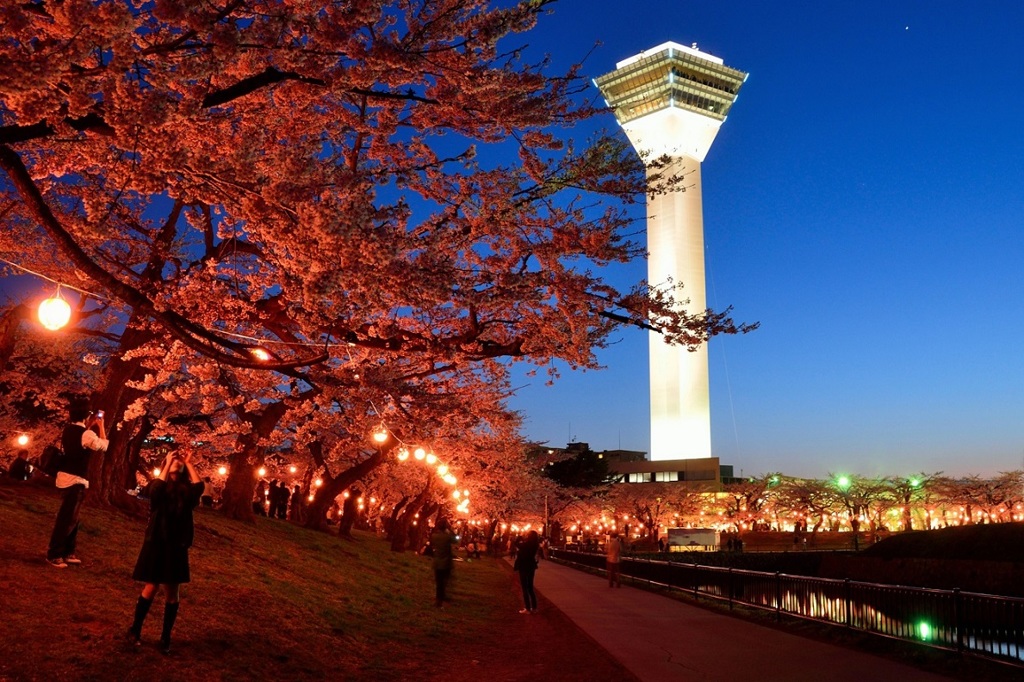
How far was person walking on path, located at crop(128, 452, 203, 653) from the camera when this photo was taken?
294 inches

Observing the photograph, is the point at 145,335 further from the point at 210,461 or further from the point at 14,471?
the point at 210,461

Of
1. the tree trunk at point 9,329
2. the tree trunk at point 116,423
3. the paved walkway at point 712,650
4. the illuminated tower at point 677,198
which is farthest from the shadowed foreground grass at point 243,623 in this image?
the illuminated tower at point 677,198

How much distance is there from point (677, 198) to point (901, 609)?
107490 mm

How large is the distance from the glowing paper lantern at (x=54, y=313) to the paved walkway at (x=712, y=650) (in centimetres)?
788

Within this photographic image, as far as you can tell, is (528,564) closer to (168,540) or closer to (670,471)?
(168,540)

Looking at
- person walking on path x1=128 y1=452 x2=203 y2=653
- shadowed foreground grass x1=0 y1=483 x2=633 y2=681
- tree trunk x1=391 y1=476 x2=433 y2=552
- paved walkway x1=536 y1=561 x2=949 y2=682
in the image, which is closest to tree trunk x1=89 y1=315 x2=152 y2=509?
shadowed foreground grass x1=0 y1=483 x2=633 y2=681

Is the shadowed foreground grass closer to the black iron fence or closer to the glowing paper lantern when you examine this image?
the glowing paper lantern

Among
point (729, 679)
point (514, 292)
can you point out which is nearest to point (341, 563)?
point (514, 292)

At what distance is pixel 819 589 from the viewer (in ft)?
42.4

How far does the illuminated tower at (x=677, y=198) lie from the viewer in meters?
110

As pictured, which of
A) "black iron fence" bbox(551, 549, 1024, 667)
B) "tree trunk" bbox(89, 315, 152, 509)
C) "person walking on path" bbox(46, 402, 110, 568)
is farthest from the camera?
"tree trunk" bbox(89, 315, 152, 509)

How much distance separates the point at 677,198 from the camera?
11381 centimetres

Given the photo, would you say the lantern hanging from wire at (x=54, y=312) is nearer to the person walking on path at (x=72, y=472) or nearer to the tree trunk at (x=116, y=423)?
the person walking on path at (x=72, y=472)

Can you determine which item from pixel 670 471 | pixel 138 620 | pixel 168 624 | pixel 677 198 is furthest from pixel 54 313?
pixel 677 198
